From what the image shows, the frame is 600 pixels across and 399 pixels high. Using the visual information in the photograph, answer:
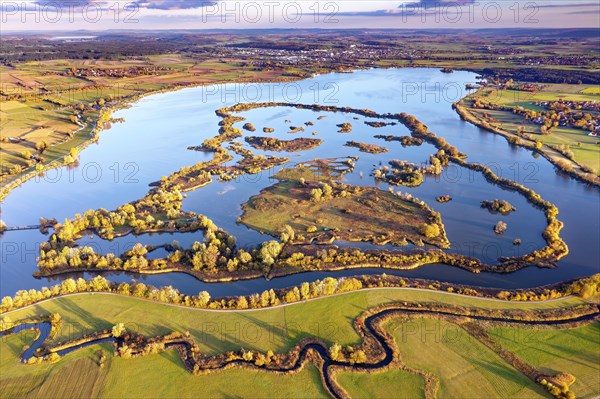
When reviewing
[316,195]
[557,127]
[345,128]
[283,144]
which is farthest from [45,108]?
[557,127]

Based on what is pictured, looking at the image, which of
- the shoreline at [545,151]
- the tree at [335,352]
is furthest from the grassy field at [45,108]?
the shoreline at [545,151]

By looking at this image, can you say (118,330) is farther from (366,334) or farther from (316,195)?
(316,195)

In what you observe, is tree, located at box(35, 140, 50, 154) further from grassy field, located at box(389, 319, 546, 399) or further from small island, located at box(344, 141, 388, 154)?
grassy field, located at box(389, 319, 546, 399)

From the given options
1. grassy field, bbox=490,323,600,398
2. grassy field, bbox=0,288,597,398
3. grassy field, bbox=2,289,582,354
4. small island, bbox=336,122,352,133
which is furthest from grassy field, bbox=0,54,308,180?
grassy field, bbox=490,323,600,398

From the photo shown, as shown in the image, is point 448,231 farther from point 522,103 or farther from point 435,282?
point 522,103

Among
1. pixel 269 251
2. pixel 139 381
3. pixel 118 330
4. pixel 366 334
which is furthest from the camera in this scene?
pixel 269 251

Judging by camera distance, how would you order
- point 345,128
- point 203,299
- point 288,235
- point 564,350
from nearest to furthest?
point 564,350, point 203,299, point 288,235, point 345,128
